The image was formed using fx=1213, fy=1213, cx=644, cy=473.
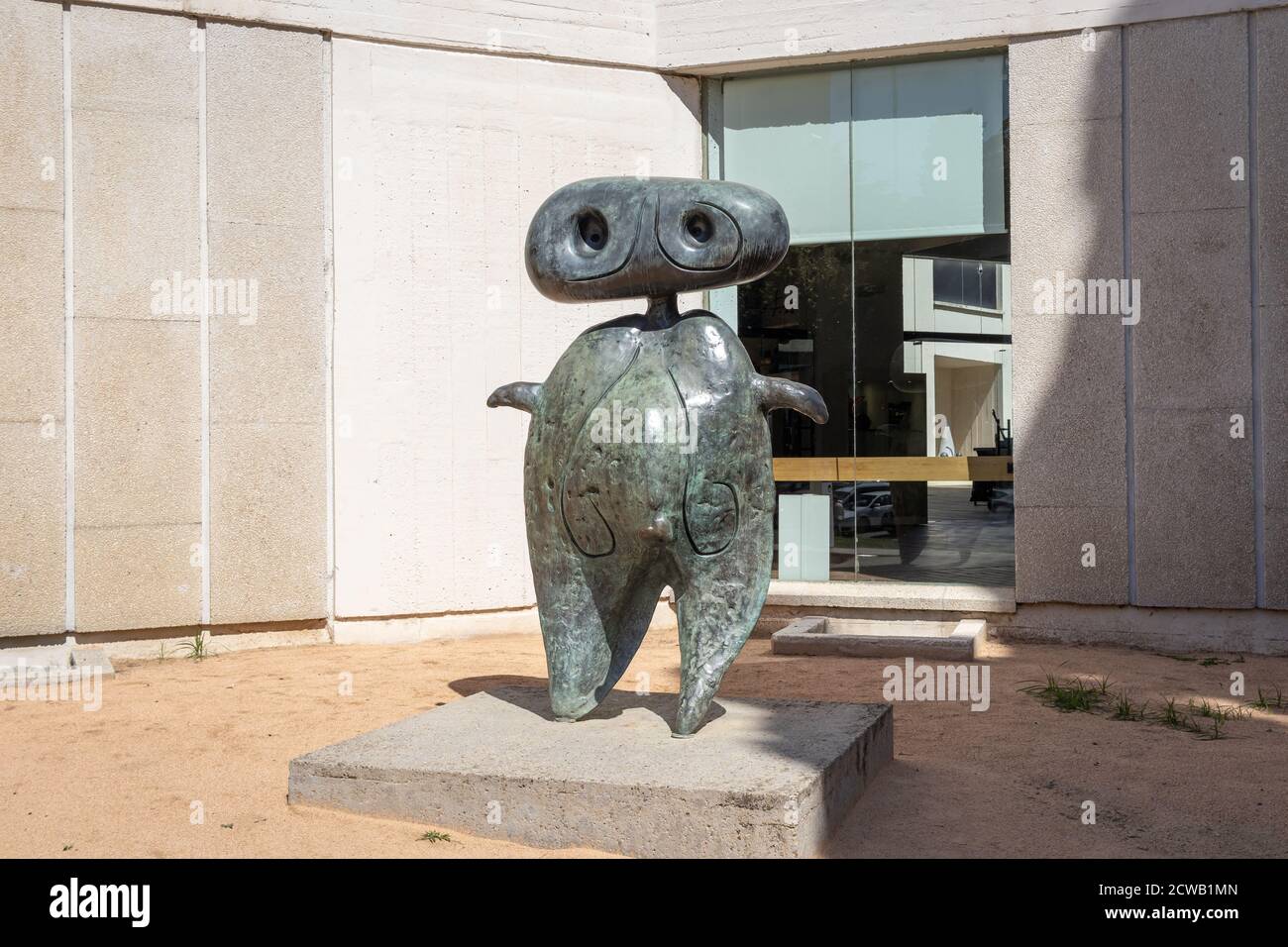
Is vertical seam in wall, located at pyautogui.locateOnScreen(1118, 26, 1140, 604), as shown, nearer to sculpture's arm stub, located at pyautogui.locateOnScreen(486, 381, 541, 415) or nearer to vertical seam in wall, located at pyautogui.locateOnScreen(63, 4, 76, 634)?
sculpture's arm stub, located at pyautogui.locateOnScreen(486, 381, 541, 415)

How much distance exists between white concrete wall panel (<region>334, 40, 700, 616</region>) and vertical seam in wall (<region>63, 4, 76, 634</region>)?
1.56 metres

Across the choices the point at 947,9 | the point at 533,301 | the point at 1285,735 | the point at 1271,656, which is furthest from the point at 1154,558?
the point at 533,301

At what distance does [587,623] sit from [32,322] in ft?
15.2

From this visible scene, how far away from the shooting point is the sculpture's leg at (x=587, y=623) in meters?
4.34

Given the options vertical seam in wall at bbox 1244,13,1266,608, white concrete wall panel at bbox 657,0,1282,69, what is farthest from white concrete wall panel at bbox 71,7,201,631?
vertical seam in wall at bbox 1244,13,1266,608

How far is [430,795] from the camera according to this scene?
12.9ft

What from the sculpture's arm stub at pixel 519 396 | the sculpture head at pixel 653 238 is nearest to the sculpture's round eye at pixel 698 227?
the sculpture head at pixel 653 238

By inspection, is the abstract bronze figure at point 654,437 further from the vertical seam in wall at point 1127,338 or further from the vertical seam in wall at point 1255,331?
the vertical seam in wall at point 1255,331

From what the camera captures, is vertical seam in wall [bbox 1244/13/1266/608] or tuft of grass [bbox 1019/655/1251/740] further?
vertical seam in wall [bbox 1244/13/1266/608]

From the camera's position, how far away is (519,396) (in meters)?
4.54

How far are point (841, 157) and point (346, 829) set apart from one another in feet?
20.9

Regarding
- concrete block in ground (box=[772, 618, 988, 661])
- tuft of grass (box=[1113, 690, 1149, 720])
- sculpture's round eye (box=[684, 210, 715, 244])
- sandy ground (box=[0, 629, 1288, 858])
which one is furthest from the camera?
concrete block in ground (box=[772, 618, 988, 661])

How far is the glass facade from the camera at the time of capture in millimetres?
8391

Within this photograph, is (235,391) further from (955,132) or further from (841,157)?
(955,132)
